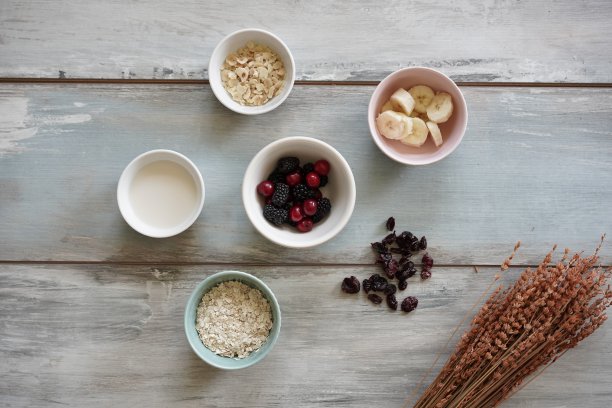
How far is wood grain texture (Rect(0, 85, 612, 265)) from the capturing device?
50.0 inches

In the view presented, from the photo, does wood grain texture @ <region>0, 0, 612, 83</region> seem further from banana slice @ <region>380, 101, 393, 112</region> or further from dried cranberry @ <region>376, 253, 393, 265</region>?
dried cranberry @ <region>376, 253, 393, 265</region>

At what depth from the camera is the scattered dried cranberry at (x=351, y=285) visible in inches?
49.1

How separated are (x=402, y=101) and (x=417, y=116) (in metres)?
0.07

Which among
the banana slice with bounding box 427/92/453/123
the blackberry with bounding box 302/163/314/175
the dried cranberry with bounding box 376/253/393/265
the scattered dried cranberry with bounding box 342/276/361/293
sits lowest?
the scattered dried cranberry with bounding box 342/276/361/293

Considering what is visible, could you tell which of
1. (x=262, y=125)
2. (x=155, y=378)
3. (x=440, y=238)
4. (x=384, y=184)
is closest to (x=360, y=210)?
(x=384, y=184)

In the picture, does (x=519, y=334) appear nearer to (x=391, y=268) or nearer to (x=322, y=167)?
(x=391, y=268)

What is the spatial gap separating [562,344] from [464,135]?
0.49 metres

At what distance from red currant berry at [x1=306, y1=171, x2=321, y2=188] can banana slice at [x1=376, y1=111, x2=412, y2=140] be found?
0.17 m

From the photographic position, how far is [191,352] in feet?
4.14

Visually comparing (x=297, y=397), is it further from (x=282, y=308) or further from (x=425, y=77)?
(x=425, y=77)

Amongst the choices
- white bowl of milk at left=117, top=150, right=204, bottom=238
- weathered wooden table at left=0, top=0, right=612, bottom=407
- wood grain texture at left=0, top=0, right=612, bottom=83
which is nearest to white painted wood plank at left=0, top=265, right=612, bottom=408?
weathered wooden table at left=0, top=0, right=612, bottom=407

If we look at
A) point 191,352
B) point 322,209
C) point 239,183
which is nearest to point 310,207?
→ point 322,209

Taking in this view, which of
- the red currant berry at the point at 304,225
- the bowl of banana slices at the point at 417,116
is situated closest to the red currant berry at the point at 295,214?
the red currant berry at the point at 304,225

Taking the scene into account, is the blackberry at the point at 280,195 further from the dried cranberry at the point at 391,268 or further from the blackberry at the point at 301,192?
the dried cranberry at the point at 391,268
